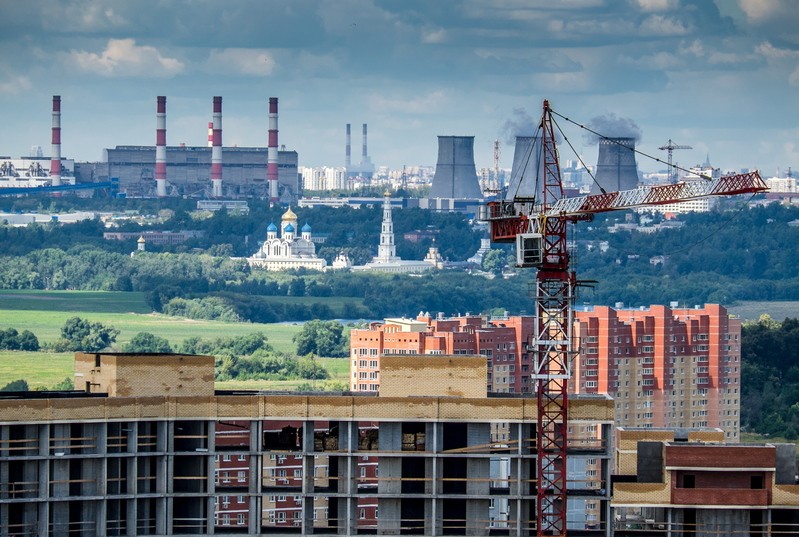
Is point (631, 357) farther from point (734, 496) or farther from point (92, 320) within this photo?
point (734, 496)

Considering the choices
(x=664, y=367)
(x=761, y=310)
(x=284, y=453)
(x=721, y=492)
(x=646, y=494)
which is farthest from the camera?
(x=761, y=310)

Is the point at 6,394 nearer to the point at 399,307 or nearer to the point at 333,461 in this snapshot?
the point at 333,461

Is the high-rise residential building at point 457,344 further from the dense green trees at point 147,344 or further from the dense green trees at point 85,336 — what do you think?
the dense green trees at point 85,336

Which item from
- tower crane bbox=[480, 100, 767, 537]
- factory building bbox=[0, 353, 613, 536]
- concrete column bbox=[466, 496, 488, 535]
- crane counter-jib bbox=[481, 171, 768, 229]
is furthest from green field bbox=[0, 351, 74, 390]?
concrete column bbox=[466, 496, 488, 535]

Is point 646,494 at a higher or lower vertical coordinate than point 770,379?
higher

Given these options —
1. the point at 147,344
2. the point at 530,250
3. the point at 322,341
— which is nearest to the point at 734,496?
the point at 530,250

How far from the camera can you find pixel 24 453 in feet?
148

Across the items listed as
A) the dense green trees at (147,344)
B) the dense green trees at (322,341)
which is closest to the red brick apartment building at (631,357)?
the dense green trees at (322,341)

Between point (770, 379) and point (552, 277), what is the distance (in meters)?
67.1

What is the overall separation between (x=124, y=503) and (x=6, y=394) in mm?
3717

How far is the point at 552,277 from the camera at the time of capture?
177ft

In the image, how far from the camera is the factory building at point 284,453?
45406 mm

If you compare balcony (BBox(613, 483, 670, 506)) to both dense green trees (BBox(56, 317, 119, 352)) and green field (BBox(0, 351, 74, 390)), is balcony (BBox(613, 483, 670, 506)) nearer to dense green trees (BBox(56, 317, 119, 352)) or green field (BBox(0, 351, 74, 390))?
green field (BBox(0, 351, 74, 390))

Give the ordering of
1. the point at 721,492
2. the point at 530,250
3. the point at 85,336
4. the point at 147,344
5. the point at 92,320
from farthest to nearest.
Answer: the point at 92,320 → the point at 85,336 → the point at 147,344 → the point at 530,250 → the point at 721,492
